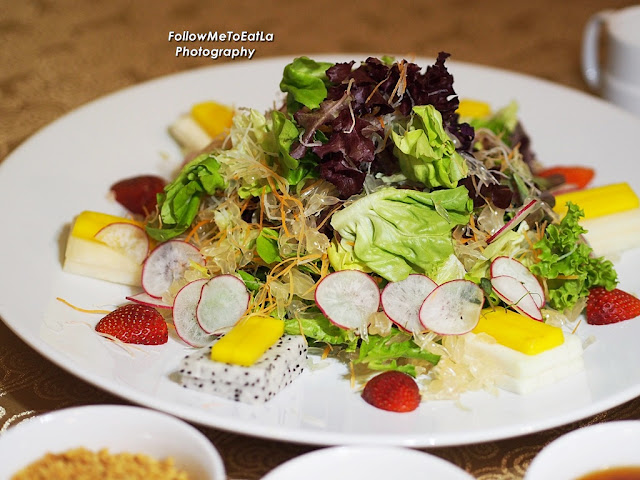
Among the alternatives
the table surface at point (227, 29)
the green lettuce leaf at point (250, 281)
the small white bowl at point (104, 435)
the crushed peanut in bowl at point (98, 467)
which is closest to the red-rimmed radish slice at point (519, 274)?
the green lettuce leaf at point (250, 281)

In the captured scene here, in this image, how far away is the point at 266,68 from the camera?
6.01m

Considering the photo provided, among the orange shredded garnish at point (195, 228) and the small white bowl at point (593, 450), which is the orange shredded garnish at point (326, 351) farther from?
the small white bowl at point (593, 450)

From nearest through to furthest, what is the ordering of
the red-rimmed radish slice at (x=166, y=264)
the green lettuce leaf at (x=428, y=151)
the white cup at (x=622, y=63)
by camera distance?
the green lettuce leaf at (x=428, y=151) < the red-rimmed radish slice at (x=166, y=264) < the white cup at (x=622, y=63)

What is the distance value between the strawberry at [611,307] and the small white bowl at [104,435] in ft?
6.31

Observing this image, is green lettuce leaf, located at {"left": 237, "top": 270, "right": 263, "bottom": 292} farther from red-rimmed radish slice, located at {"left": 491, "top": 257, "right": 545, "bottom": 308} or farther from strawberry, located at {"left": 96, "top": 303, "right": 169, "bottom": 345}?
red-rimmed radish slice, located at {"left": 491, "top": 257, "right": 545, "bottom": 308}

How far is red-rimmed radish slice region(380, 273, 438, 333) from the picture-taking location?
353 cm

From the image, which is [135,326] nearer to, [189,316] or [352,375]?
[189,316]

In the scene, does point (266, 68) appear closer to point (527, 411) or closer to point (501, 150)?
point (501, 150)

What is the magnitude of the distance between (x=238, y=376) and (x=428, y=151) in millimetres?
1290

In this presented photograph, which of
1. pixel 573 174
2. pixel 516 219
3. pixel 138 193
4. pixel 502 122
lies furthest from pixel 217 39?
pixel 516 219

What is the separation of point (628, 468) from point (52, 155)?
3585 millimetres

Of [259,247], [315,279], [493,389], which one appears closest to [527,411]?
[493,389]

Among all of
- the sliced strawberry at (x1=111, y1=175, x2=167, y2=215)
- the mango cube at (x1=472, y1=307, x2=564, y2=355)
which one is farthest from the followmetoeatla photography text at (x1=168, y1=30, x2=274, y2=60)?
the mango cube at (x1=472, y1=307, x2=564, y2=355)

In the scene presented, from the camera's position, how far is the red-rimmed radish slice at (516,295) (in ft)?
11.9
